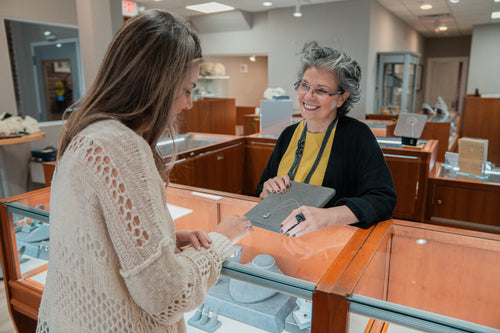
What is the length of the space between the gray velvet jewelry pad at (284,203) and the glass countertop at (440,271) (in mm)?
265

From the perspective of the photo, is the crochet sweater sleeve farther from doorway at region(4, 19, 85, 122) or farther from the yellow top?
doorway at region(4, 19, 85, 122)

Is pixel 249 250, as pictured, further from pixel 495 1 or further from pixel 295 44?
pixel 495 1

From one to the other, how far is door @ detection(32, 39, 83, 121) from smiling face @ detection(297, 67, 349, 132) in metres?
5.20

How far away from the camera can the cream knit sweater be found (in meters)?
0.69

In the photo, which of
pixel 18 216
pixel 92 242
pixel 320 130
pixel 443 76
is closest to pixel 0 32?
pixel 18 216

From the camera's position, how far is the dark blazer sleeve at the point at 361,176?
1304 mm

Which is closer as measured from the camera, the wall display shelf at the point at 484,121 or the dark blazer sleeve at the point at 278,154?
the dark blazer sleeve at the point at 278,154

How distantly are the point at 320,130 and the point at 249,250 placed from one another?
0.68 metres

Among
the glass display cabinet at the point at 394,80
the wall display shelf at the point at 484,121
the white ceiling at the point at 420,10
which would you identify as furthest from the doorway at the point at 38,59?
the wall display shelf at the point at 484,121

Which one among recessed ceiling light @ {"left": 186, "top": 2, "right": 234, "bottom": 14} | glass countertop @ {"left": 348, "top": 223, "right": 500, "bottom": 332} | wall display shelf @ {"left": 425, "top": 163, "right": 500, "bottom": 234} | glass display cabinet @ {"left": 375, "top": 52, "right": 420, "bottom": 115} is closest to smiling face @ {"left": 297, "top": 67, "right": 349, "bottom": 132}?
glass countertop @ {"left": 348, "top": 223, "right": 500, "bottom": 332}

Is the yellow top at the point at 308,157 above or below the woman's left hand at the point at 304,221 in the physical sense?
above

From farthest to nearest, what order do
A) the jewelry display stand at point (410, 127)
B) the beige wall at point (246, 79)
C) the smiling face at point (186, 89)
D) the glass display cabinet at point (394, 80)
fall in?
the beige wall at point (246, 79) < the glass display cabinet at point (394, 80) < the jewelry display stand at point (410, 127) < the smiling face at point (186, 89)

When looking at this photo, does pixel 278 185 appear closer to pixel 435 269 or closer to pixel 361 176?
pixel 361 176

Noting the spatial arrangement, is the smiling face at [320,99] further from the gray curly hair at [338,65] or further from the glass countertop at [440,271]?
the glass countertop at [440,271]
